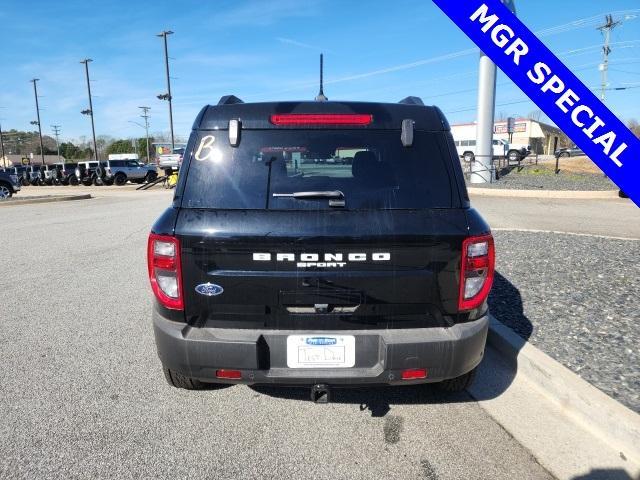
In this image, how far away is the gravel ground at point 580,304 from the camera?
10.7 ft

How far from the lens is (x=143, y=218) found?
13.1m

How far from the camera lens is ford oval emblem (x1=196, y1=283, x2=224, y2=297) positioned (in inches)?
96.6

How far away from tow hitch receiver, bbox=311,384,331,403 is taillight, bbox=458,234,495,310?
0.85 meters

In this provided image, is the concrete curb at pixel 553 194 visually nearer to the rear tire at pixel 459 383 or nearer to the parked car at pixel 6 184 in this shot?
the rear tire at pixel 459 383

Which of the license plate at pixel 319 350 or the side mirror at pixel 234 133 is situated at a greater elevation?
the side mirror at pixel 234 133

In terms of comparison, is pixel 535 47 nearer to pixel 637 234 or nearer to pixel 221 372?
pixel 221 372

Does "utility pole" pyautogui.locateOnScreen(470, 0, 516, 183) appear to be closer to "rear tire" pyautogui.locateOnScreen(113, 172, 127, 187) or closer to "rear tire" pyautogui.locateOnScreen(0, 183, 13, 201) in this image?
"rear tire" pyautogui.locateOnScreen(0, 183, 13, 201)

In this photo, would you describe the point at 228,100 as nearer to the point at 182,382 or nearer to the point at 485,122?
the point at 182,382

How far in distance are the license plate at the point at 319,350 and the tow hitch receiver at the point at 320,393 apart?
0.12 m

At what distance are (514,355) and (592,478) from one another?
1.23 metres

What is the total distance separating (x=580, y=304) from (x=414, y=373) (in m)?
2.84

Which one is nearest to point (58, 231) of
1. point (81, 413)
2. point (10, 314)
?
point (10, 314)

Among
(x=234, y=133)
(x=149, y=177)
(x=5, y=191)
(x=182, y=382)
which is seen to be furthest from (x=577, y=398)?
(x=149, y=177)

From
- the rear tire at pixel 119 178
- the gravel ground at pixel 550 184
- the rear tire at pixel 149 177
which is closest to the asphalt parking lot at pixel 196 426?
the gravel ground at pixel 550 184
